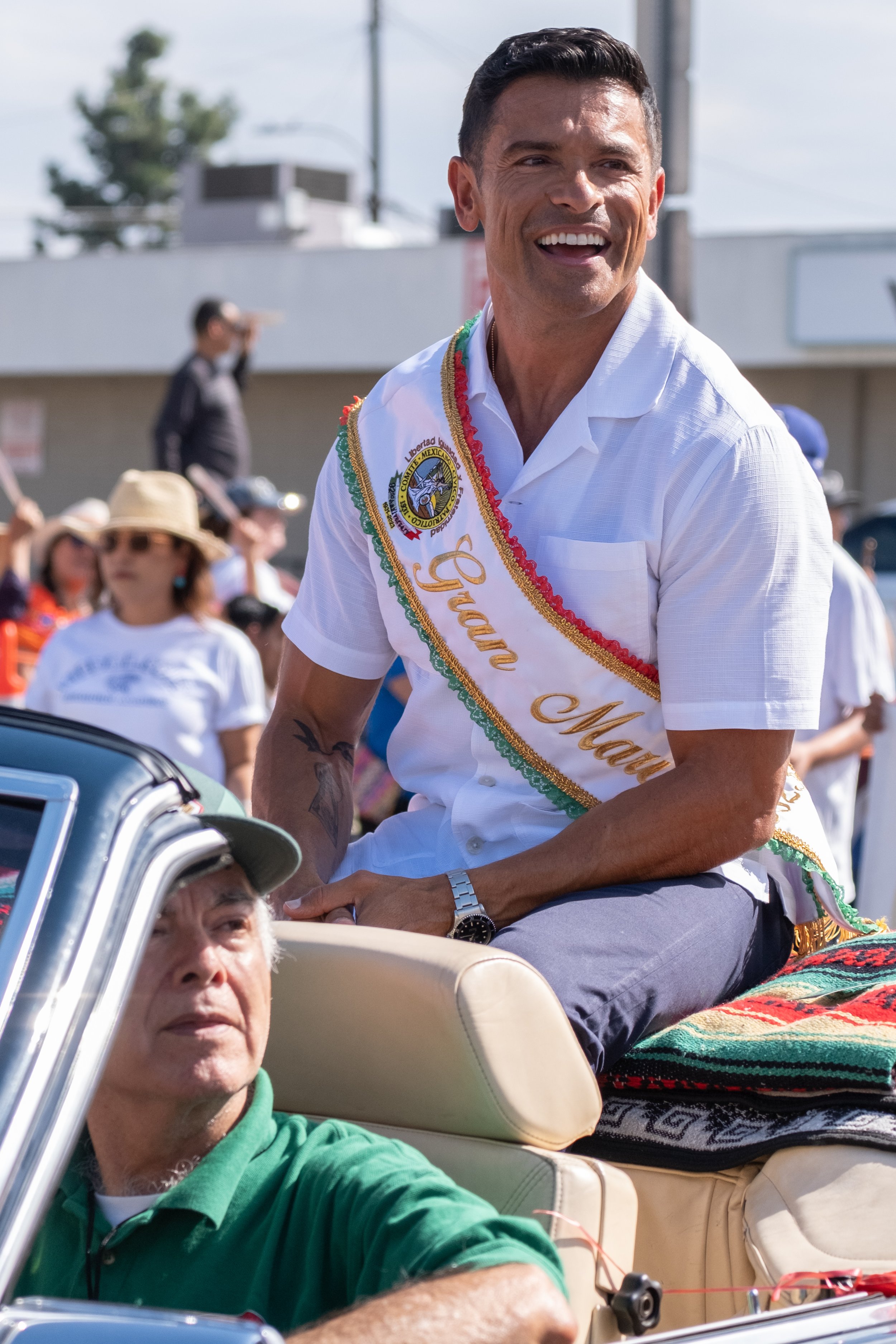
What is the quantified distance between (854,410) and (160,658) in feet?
44.4

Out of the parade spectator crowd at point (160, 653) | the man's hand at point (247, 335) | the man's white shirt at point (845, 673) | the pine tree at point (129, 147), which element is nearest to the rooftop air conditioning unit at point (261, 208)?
the man's hand at point (247, 335)

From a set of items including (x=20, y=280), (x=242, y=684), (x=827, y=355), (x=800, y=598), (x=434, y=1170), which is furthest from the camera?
(x=20, y=280)

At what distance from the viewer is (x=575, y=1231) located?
1.88 m

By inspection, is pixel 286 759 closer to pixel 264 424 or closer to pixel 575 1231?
pixel 575 1231

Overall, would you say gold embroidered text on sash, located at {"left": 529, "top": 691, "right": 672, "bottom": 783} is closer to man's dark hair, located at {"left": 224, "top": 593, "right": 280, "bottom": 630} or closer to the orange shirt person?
man's dark hair, located at {"left": 224, "top": 593, "right": 280, "bottom": 630}

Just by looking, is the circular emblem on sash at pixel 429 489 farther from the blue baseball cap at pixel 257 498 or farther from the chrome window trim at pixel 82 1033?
the blue baseball cap at pixel 257 498

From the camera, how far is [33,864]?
4.79ft

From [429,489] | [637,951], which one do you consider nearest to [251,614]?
[429,489]

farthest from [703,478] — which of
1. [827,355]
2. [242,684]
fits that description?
[827,355]

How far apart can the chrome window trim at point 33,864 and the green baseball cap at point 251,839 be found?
0.53 ft

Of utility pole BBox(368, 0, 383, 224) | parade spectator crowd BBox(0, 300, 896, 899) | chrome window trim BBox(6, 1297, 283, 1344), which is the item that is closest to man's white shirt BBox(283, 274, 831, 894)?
chrome window trim BBox(6, 1297, 283, 1344)

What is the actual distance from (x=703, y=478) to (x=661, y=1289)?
1134 millimetres

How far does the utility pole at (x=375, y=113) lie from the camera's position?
31094 millimetres

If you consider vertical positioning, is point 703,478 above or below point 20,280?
below
